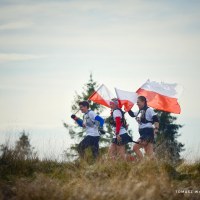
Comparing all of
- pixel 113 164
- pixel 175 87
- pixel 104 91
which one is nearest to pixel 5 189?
pixel 113 164

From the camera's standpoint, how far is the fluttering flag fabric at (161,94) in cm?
1393

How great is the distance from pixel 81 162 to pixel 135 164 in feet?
4.34

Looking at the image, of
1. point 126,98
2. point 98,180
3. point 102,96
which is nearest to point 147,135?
point 126,98

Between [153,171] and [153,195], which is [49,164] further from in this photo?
[153,195]

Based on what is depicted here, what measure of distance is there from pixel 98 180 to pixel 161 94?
257 inches

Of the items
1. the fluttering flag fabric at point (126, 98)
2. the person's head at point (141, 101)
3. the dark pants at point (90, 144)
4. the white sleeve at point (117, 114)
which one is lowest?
the dark pants at point (90, 144)

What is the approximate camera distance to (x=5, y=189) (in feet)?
25.7

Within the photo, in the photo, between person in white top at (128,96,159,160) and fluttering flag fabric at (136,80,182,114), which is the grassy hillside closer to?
person in white top at (128,96,159,160)

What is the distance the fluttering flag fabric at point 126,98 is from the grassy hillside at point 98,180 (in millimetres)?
2903

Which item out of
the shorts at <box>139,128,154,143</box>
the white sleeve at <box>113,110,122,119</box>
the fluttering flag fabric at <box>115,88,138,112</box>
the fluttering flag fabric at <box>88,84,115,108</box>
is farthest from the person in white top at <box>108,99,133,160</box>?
the fluttering flag fabric at <box>88,84,115,108</box>

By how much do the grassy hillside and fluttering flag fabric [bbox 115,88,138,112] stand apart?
2903 millimetres

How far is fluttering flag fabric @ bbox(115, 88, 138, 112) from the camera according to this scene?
523 inches

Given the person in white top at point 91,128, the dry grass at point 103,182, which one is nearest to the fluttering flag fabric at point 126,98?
the person in white top at point 91,128

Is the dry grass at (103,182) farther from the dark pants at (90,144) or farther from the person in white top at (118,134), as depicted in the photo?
the person in white top at (118,134)
